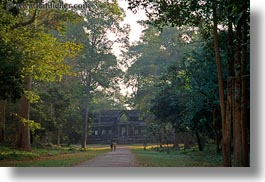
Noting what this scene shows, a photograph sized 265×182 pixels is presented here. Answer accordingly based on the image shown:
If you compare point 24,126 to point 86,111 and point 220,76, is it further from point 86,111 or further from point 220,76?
point 220,76

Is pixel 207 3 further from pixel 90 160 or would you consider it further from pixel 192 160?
pixel 90 160

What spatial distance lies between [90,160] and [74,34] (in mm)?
1738

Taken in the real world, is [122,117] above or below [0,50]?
below

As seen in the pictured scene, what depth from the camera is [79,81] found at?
5.70 m

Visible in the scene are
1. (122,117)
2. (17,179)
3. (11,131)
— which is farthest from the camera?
(122,117)

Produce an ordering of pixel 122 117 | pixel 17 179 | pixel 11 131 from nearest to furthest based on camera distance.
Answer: pixel 17 179 → pixel 11 131 → pixel 122 117

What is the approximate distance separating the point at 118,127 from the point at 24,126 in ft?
4.42

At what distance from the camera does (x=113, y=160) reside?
5.21 m

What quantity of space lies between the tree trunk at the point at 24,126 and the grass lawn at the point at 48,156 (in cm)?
14

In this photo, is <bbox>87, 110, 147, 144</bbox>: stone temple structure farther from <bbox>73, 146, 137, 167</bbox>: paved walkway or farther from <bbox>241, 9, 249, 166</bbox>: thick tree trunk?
<bbox>241, 9, 249, 166</bbox>: thick tree trunk

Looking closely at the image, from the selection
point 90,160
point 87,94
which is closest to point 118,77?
point 87,94

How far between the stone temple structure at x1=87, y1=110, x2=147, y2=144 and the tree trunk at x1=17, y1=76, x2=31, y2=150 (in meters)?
0.85

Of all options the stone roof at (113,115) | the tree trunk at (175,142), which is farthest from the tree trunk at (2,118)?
the tree trunk at (175,142)

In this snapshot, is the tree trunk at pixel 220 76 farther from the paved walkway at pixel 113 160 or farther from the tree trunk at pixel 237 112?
the paved walkway at pixel 113 160
